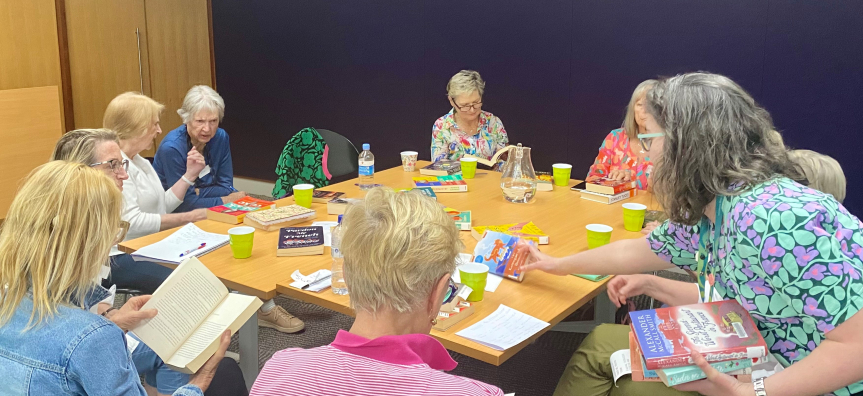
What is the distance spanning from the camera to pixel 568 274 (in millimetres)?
2328

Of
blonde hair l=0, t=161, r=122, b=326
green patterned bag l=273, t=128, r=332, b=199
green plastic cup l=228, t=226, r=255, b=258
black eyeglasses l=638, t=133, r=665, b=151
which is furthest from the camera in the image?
green patterned bag l=273, t=128, r=332, b=199

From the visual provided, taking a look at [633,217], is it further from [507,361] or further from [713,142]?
[713,142]

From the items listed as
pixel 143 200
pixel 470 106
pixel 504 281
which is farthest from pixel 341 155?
pixel 504 281

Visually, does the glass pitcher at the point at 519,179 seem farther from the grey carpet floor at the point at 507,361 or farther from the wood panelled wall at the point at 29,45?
the wood panelled wall at the point at 29,45

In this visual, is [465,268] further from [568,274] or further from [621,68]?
[621,68]

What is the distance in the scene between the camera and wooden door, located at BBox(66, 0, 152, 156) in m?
5.86

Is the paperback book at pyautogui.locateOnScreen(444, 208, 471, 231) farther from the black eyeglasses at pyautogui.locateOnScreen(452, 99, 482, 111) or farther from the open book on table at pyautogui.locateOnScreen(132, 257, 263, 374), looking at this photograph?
the black eyeglasses at pyautogui.locateOnScreen(452, 99, 482, 111)

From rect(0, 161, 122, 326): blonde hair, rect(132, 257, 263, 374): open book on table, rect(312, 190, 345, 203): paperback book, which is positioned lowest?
rect(132, 257, 263, 374): open book on table

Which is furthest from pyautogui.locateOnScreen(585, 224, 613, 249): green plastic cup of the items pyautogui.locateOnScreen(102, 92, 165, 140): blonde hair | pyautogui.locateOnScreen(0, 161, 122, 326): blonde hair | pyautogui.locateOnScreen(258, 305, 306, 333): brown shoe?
pyautogui.locateOnScreen(102, 92, 165, 140): blonde hair

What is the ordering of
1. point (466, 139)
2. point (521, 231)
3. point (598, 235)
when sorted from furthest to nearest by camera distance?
point (466, 139) → point (521, 231) → point (598, 235)

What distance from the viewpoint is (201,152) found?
12.9ft

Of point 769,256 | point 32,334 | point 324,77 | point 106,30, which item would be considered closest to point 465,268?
point 769,256

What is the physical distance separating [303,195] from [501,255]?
3.85ft

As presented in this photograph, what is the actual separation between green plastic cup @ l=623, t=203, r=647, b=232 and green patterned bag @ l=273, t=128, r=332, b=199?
189cm
